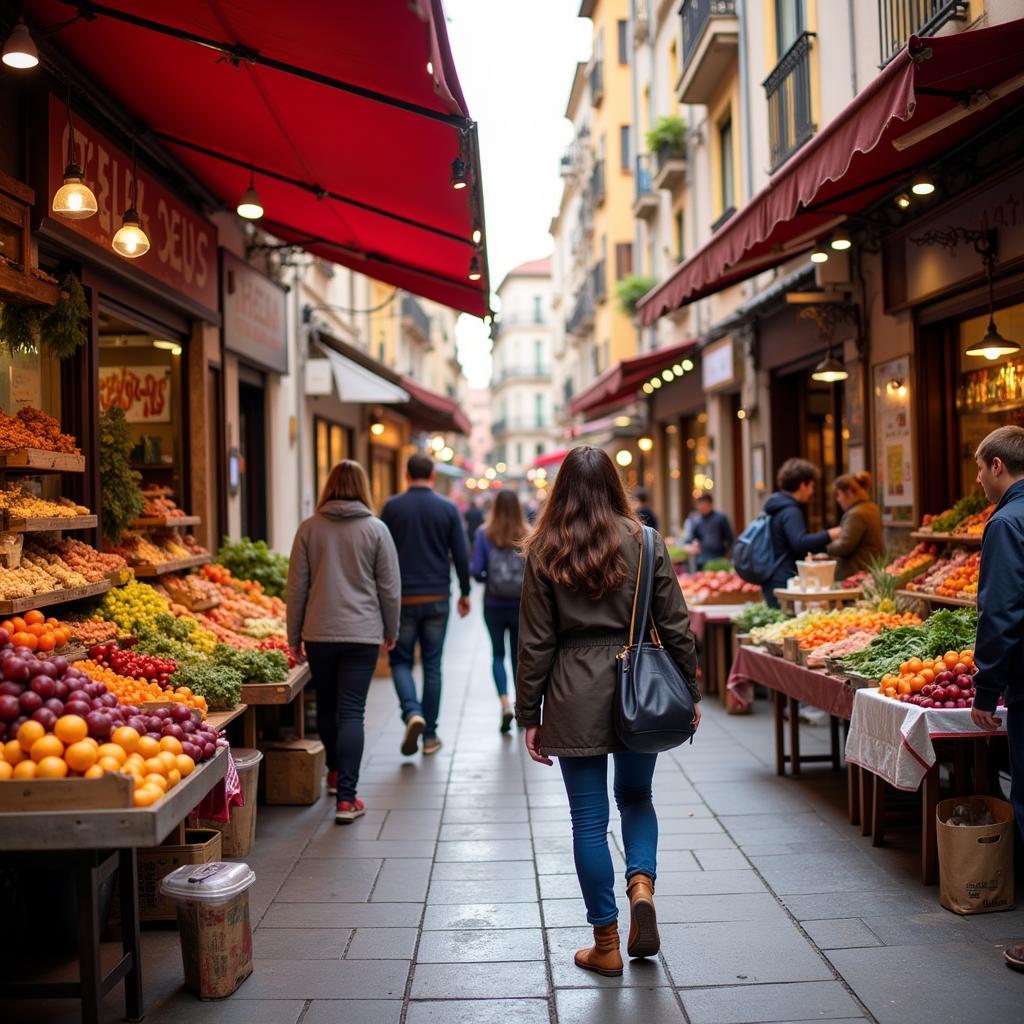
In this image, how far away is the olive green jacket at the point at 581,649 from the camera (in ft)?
14.4

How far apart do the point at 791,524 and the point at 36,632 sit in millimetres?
6135

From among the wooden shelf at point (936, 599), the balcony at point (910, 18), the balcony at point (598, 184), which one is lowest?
the wooden shelf at point (936, 599)

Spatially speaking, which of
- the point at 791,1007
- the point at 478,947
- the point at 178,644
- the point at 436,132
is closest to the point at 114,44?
the point at 436,132

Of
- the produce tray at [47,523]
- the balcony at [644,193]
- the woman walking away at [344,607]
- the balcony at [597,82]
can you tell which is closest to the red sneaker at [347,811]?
the woman walking away at [344,607]

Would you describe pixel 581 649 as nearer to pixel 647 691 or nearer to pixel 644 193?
pixel 647 691

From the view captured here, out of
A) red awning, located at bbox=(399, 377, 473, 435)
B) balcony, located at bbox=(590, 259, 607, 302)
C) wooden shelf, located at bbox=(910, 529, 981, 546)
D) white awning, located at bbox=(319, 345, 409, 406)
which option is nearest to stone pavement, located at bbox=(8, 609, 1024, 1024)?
wooden shelf, located at bbox=(910, 529, 981, 546)

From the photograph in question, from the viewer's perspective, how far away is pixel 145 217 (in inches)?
315

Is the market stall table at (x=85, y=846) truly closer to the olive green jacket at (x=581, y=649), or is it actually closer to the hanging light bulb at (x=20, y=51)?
the olive green jacket at (x=581, y=649)

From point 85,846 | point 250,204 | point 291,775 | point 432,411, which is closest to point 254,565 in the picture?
point 250,204

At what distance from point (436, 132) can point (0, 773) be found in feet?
14.9

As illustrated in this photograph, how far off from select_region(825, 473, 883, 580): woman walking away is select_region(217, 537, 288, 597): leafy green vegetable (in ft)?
15.1

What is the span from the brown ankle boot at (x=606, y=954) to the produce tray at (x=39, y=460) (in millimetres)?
3514

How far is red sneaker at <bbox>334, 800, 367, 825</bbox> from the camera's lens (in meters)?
6.73

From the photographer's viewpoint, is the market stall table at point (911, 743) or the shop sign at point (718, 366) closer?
the market stall table at point (911, 743)
